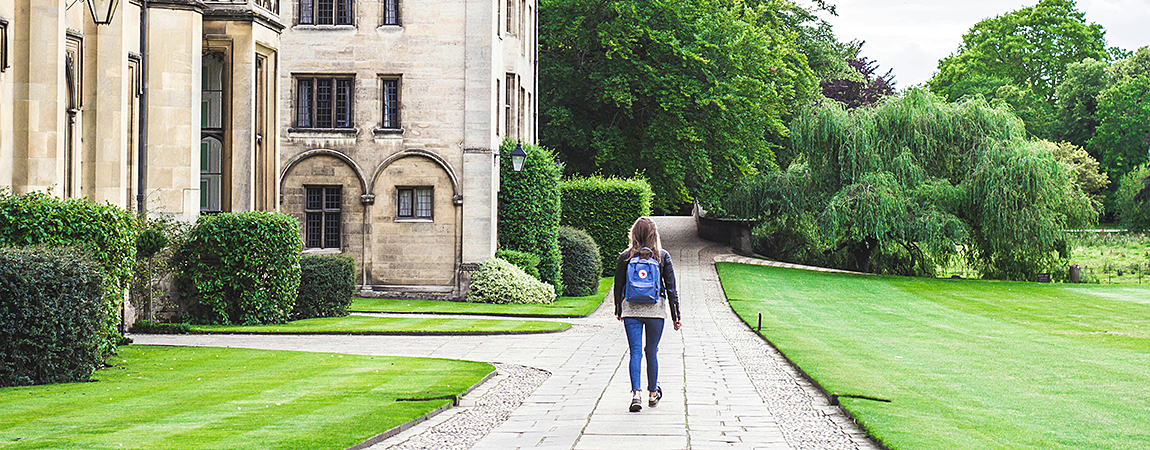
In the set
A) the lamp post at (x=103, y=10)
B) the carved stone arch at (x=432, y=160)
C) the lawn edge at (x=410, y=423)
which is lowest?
the lawn edge at (x=410, y=423)

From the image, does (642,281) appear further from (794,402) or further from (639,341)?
(794,402)

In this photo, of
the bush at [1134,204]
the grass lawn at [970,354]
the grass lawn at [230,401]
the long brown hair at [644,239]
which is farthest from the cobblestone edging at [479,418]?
the bush at [1134,204]

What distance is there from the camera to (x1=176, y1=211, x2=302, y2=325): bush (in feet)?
64.5

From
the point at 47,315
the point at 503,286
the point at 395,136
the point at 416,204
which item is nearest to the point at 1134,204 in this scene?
the point at 503,286

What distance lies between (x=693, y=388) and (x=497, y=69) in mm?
19245

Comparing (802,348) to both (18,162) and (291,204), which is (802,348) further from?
(291,204)

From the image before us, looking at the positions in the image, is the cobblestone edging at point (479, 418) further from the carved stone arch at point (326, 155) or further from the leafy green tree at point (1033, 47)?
the leafy green tree at point (1033, 47)

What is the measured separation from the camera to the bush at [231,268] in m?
19.7

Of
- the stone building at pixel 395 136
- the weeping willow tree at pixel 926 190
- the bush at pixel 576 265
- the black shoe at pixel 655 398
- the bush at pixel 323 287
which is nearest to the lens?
the black shoe at pixel 655 398

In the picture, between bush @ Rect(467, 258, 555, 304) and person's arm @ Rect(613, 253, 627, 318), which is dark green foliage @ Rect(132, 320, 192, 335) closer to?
bush @ Rect(467, 258, 555, 304)

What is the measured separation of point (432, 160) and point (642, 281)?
779 inches

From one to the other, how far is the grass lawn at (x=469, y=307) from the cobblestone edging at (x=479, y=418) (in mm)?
10658

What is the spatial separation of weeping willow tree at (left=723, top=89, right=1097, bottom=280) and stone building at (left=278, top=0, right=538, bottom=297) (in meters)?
17.2

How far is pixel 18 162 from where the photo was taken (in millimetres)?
15195
